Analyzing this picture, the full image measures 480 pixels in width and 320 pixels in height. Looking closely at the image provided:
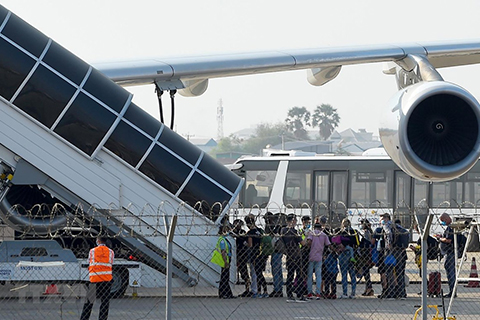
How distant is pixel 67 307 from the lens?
50.0 feet

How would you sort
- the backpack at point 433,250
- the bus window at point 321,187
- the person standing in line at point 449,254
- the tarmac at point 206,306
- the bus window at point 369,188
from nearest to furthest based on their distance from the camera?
the tarmac at point 206,306 < the person standing in line at point 449,254 < the backpack at point 433,250 < the bus window at point 369,188 < the bus window at point 321,187

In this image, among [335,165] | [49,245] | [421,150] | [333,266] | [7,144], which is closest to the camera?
[421,150]

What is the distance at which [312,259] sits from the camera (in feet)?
55.8

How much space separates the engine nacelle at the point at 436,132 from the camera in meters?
13.6

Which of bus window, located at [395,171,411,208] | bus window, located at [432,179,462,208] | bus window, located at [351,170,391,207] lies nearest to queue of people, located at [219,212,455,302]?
bus window, located at [351,170,391,207]

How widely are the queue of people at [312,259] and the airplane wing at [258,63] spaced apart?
3.30 metres

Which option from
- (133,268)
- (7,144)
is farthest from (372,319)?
(7,144)

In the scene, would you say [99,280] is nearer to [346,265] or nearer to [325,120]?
[346,265]

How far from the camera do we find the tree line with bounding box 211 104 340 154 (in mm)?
154125

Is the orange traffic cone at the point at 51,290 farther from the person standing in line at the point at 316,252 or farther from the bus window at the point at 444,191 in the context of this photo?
the bus window at the point at 444,191

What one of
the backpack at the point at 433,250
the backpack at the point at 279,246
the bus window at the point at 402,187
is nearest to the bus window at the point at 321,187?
the bus window at the point at 402,187

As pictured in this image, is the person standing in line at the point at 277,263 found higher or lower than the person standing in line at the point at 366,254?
lower

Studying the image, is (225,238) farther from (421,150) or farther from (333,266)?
(421,150)

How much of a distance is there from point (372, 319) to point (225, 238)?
3.15 meters
